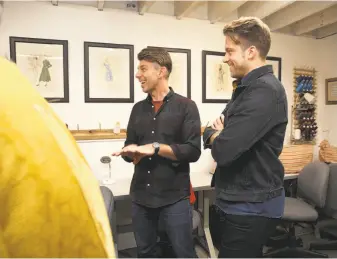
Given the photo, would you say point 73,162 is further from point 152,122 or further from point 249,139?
point 152,122

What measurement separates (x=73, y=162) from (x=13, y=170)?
0.04 meters

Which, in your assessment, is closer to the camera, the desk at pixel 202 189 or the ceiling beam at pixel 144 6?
the desk at pixel 202 189

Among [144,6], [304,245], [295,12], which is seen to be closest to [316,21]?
[295,12]

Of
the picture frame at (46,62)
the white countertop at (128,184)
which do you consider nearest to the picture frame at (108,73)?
the picture frame at (46,62)

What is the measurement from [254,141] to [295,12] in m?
2.03

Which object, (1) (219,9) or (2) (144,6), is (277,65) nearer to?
(1) (219,9)

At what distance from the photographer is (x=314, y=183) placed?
230 centimetres

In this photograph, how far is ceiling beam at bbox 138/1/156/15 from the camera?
2.22m

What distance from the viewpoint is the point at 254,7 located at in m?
2.44

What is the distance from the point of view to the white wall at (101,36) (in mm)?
2094

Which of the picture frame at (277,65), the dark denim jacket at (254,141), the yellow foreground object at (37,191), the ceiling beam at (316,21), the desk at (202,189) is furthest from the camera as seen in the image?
the picture frame at (277,65)

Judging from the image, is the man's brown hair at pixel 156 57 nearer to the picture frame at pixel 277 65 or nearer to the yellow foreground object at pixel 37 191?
the yellow foreground object at pixel 37 191

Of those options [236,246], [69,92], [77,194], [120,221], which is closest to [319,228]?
[120,221]

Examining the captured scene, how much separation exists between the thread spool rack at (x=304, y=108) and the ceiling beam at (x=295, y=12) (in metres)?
0.63
